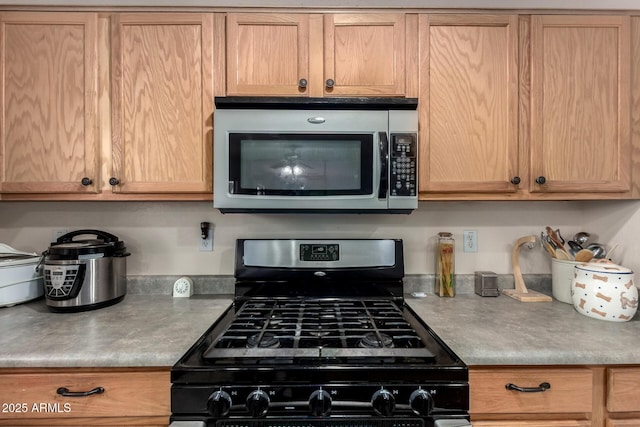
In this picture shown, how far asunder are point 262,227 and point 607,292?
1.54 meters

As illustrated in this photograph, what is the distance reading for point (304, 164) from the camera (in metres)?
1.33

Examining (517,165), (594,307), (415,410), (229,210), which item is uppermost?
(517,165)

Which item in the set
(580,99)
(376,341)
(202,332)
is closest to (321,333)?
(376,341)

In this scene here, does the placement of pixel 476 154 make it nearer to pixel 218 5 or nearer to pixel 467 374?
pixel 467 374

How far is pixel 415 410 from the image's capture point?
0.92 m

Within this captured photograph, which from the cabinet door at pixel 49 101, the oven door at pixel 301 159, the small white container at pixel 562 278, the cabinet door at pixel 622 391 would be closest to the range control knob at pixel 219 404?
the oven door at pixel 301 159

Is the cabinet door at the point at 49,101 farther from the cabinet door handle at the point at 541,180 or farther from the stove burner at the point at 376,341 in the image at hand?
the cabinet door handle at the point at 541,180

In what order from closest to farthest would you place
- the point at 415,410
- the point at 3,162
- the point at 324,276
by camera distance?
the point at 415,410 < the point at 3,162 < the point at 324,276

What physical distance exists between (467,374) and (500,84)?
1206 millimetres

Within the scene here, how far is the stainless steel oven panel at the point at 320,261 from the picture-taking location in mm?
1569

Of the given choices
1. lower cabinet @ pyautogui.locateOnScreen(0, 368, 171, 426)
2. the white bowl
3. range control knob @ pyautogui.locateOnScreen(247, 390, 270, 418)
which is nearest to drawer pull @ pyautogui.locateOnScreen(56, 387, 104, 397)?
lower cabinet @ pyautogui.locateOnScreen(0, 368, 171, 426)

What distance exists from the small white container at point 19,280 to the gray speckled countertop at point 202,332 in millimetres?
45

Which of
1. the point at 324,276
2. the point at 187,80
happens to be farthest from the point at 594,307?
the point at 187,80

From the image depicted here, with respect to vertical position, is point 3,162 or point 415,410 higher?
point 3,162
